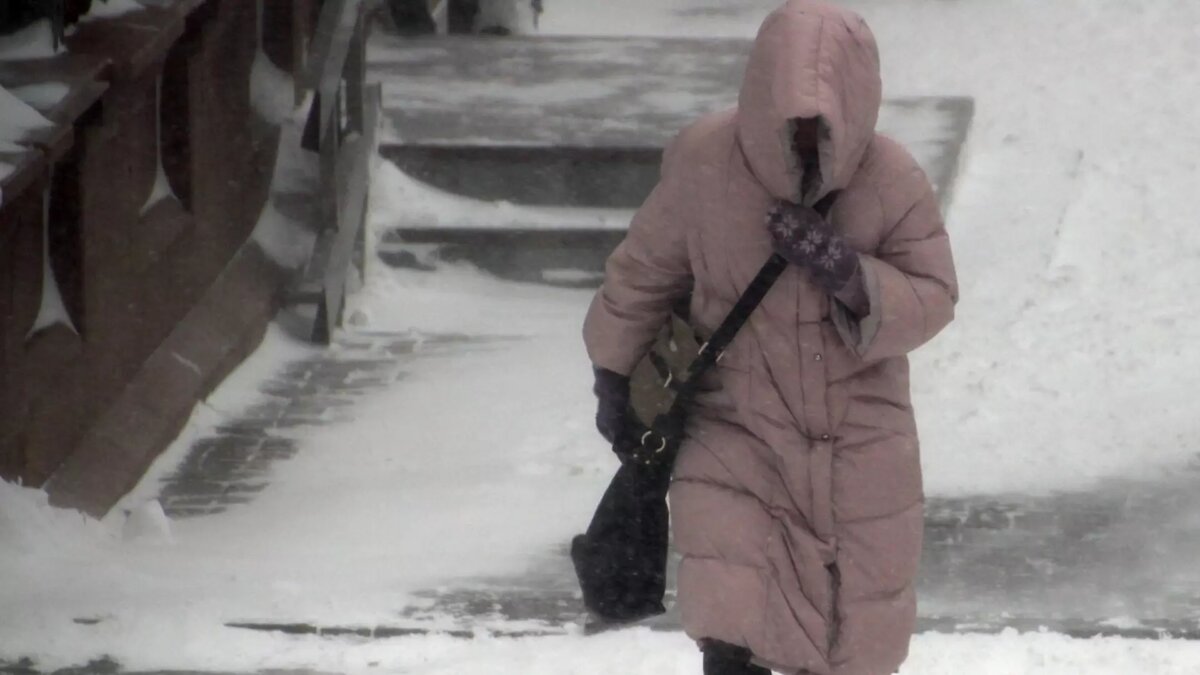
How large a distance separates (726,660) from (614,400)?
53 cm

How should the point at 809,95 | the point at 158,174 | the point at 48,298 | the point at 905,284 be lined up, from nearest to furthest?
the point at 809,95, the point at 905,284, the point at 48,298, the point at 158,174

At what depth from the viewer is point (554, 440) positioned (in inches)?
255

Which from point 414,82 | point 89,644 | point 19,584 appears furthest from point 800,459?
point 414,82

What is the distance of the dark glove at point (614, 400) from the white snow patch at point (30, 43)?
2.64m

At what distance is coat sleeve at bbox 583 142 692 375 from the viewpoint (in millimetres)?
3434

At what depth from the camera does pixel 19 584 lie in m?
4.81

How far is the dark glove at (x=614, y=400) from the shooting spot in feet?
11.6

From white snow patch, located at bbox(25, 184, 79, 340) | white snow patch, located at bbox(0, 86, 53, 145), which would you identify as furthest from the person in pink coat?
white snow patch, located at bbox(25, 184, 79, 340)

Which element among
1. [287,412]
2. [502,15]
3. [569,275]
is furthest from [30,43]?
[502,15]

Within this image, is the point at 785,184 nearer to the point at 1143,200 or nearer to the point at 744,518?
the point at 744,518

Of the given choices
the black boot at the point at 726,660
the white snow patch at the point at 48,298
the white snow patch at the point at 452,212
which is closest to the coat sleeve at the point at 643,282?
the black boot at the point at 726,660

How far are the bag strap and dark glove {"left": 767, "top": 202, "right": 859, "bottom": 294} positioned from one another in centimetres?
5

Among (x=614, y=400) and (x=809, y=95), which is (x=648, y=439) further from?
(x=809, y=95)

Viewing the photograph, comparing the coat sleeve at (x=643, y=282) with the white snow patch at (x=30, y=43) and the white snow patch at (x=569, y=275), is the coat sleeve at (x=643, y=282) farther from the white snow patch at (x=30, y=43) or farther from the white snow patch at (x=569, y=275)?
the white snow patch at (x=569, y=275)
